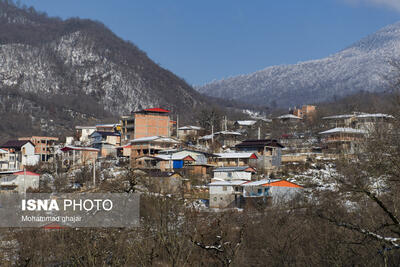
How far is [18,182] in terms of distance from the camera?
3709cm

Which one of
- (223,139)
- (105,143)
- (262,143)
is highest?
(262,143)

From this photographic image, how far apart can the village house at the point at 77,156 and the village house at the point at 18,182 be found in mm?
8155

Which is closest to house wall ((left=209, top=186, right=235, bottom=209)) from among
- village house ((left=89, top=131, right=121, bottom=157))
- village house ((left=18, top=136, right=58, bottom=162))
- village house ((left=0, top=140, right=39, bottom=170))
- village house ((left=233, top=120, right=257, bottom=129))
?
village house ((left=89, top=131, right=121, bottom=157))

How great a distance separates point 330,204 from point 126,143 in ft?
96.7

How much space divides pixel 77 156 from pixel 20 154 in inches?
330

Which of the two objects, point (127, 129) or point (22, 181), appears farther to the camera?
point (127, 129)

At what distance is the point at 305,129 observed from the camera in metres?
60.2

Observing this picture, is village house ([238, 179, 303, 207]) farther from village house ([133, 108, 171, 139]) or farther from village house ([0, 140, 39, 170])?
village house ([0, 140, 39, 170])

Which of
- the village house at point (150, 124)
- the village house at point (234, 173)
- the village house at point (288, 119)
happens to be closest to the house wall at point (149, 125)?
the village house at point (150, 124)

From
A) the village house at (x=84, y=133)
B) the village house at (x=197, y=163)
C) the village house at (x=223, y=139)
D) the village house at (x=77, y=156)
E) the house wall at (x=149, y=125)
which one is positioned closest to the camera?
the village house at (x=197, y=163)

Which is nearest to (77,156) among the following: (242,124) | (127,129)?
(127,129)

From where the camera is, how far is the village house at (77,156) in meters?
46.5

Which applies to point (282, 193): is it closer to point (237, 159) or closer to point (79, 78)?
point (237, 159)

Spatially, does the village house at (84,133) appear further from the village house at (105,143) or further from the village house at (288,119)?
the village house at (288,119)
